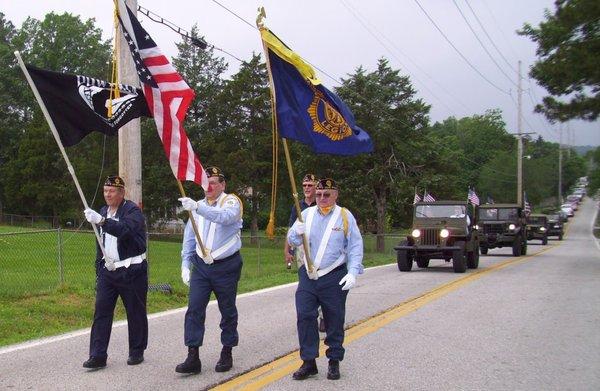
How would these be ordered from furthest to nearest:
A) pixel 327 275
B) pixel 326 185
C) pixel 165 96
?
pixel 165 96 → pixel 326 185 → pixel 327 275

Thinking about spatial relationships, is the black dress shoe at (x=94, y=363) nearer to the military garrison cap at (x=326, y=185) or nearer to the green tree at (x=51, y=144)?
the military garrison cap at (x=326, y=185)

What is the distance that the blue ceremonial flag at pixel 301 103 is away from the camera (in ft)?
22.3

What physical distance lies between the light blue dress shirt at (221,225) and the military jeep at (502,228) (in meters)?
21.8

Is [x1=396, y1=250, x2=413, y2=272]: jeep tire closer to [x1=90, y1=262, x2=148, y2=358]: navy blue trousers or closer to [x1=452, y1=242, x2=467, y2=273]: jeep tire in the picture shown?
[x1=452, y1=242, x2=467, y2=273]: jeep tire

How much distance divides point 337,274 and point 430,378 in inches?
52.9

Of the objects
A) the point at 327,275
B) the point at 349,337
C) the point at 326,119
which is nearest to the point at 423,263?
the point at 349,337

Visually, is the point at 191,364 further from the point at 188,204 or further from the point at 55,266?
the point at 55,266

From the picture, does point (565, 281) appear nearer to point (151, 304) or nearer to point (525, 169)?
point (151, 304)

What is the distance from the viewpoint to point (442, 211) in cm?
1945

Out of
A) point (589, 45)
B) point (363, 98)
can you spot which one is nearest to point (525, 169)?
point (363, 98)

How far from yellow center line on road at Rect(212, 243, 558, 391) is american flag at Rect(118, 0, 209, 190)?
1882mm

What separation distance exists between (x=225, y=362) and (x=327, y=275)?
133 cm

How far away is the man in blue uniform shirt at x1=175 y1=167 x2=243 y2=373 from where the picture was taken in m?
6.00

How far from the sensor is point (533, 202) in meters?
92.1
